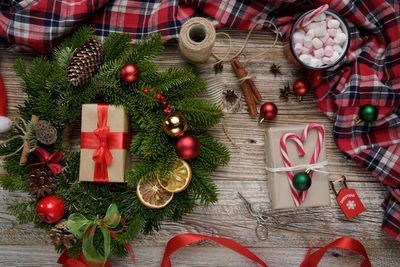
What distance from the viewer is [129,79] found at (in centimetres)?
99

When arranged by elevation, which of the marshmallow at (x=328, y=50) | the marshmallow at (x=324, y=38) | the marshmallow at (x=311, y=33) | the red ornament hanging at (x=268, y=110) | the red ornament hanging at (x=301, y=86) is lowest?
the red ornament hanging at (x=268, y=110)

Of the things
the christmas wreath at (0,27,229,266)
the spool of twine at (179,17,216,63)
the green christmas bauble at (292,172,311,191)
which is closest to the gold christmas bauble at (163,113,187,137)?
the christmas wreath at (0,27,229,266)

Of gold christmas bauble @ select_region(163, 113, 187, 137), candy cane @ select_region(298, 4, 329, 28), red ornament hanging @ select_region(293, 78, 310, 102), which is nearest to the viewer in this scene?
gold christmas bauble @ select_region(163, 113, 187, 137)

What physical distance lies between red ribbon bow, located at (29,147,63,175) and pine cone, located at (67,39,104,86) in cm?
28

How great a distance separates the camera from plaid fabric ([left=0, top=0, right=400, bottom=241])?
117 cm

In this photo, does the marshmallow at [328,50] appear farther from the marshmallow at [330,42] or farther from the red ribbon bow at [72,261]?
the red ribbon bow at [72,261]

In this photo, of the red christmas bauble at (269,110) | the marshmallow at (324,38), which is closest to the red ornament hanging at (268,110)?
the red christmas bauble at (269,110)

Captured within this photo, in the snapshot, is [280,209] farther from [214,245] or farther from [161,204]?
[161,204]

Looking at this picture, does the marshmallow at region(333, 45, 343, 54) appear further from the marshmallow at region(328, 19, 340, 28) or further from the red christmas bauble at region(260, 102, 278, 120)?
the red christmas bauble at region(260, 102, 278, 120)

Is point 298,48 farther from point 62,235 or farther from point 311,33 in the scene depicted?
point 62,235

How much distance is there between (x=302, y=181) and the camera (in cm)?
109

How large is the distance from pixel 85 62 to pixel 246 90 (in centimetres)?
65

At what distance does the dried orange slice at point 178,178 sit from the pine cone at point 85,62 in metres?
0.45

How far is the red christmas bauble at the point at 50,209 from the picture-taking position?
971 millimetres
